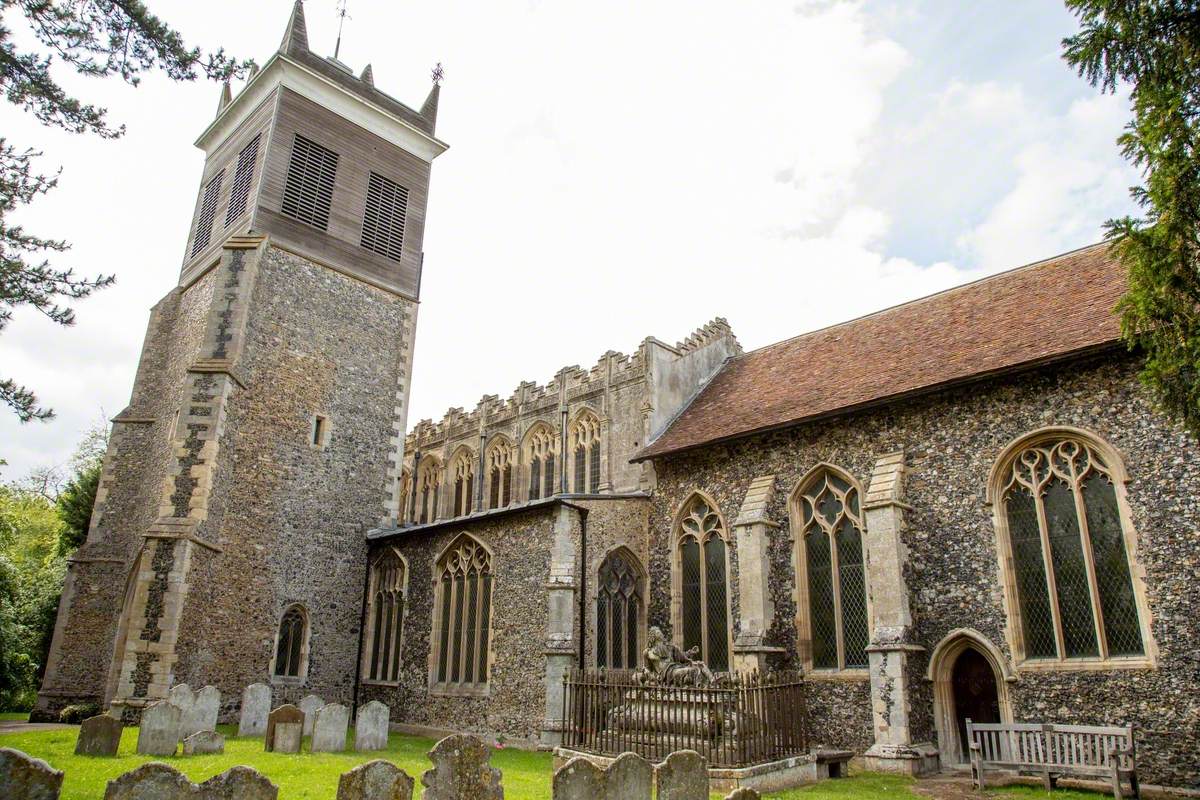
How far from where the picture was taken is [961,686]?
12555 mm

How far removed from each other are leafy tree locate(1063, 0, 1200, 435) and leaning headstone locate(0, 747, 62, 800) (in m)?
10.8

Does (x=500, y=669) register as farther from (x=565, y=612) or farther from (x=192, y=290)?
(x=192, y=290)

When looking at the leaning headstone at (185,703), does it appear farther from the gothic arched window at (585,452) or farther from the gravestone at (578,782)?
the gothic arched window at (585,452)

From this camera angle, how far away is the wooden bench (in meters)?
9.59

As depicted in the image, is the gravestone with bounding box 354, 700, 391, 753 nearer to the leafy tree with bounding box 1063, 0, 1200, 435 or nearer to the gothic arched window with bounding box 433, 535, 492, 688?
the gothic arched window with bounding box 433, 535, 492, 688

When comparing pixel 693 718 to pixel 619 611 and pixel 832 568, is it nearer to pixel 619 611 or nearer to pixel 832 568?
pixel 832 568

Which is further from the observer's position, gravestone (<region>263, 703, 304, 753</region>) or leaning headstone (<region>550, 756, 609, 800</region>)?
gravestone (<region>263, 703, 304, 753</region>)

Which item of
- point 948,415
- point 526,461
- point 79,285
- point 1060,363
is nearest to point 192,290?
point 526,461

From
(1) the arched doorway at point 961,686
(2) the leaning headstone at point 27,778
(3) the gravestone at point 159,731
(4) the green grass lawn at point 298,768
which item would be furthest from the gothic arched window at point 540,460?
(2) the leaning headstone at point 27,778

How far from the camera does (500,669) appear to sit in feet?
51.7

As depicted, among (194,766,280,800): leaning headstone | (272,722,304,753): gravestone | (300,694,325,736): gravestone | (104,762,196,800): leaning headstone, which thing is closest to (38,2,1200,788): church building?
(300,694,325,736): gravestone

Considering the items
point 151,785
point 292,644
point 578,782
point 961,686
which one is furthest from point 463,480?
point 151,785

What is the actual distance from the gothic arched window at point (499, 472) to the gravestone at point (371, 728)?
994 centimetres

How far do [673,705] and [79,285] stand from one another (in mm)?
9679
